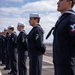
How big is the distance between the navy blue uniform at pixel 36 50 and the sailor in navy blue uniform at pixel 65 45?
255 cm

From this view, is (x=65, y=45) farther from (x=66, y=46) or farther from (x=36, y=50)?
(x=36, y=50)

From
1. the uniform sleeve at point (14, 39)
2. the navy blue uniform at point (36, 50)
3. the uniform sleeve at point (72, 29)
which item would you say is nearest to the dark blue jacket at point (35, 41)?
the navy blue uniform at point (36, 50)

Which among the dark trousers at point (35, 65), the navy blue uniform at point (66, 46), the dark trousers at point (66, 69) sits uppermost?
the navy blue uniform at point (66, 46)

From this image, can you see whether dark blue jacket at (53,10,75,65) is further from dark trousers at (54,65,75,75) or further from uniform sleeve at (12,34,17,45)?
uniform sleeve at (12,34,17,45)

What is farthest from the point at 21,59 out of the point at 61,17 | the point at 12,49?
the point at 61,17

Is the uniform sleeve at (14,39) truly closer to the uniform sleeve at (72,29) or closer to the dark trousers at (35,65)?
the dark trousers at (35,65)

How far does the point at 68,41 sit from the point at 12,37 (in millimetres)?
7063

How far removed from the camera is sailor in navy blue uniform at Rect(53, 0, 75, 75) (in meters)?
4.02

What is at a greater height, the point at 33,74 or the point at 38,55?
the point at 38,55

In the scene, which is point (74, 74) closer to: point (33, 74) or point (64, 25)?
point (64, 25)

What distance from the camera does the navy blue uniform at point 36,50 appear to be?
6730mm

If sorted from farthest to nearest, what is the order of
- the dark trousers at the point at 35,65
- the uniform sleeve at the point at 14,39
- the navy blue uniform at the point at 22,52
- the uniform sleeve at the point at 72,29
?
the uniform sleeve at the point at 14,39 < the navy blue uniform at the point at 22,52 < the dark trousers at the point at 35,65 < the uniform sleeve at the point at 72,29

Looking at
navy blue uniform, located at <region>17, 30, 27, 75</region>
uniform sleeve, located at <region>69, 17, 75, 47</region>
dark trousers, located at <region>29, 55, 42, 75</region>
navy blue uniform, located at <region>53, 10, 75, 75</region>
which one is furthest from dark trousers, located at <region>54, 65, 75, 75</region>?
navy blue uniform, located at <region>17, 30, 27, 75</region>

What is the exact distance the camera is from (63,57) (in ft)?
13.3
